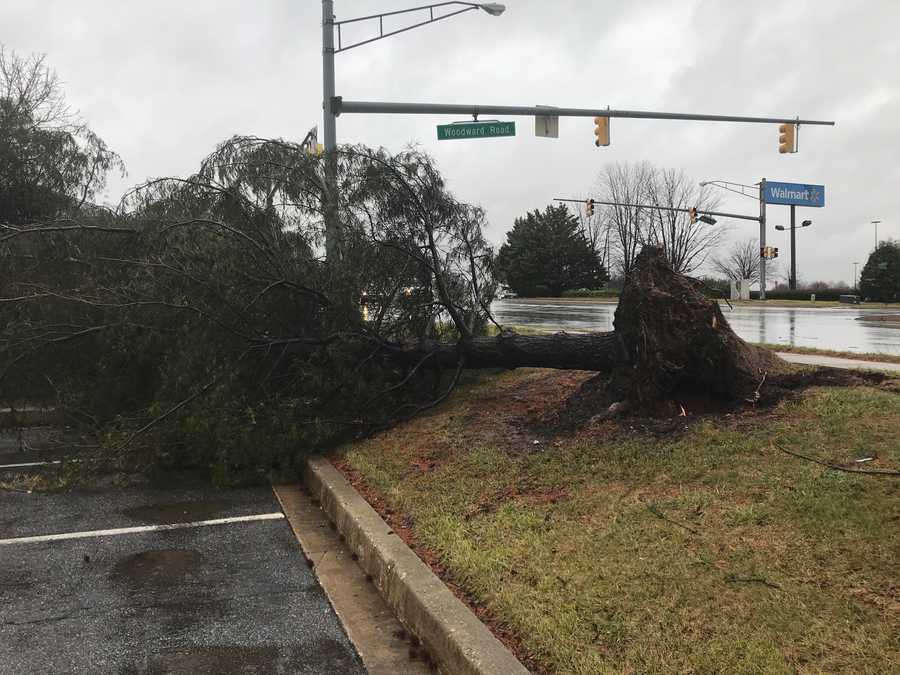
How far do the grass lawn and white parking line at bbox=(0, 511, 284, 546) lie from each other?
0.85 meters

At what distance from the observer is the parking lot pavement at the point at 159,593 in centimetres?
361

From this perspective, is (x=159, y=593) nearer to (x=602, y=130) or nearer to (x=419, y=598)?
(x=419, y=598)

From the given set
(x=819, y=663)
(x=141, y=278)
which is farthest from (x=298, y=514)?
(x=819, y=663)

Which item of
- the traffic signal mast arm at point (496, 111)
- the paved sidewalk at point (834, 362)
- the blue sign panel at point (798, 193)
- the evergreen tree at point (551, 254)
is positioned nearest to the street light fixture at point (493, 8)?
the traffic signal mast arm at point (496, 111)

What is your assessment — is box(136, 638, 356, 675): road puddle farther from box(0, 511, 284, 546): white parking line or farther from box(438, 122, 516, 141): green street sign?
box(438, 122, 516, 141): green street sign

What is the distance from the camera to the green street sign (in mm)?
14867

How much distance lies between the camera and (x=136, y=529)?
5668 mm

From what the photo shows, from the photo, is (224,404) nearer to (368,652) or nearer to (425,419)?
(425,419)

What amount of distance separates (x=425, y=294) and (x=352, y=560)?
399 centimetres

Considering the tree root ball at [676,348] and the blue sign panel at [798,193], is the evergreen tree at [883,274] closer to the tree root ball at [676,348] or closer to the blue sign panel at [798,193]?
the blue sign panel at [798,193]

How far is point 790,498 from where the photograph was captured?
4.05 meters

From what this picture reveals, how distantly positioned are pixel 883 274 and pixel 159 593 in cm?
4102

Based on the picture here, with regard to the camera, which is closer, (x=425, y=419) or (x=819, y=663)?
(x=819, y=663)

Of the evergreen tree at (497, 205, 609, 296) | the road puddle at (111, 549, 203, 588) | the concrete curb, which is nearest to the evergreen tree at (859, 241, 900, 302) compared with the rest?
the evergreen tree at (497, 205, 609, 296)
